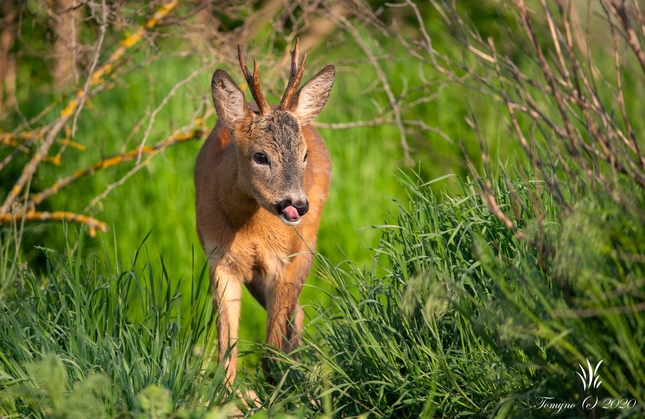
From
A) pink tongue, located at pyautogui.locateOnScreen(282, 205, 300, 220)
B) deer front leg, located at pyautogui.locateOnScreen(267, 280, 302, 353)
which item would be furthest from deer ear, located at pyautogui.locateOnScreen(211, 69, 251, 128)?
deer front leg, located at pyautogui.locateOnScreen(267, 280, 302, 353)

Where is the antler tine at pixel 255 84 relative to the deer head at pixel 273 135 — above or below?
above

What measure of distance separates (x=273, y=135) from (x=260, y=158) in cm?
15

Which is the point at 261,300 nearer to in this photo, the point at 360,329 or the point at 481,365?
the point at 360,329

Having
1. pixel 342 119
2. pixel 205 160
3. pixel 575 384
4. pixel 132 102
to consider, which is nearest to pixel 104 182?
pixel 132 102

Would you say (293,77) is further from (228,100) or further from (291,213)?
(291,213)

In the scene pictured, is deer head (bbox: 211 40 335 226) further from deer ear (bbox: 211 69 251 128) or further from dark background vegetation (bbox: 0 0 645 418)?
dark background vegetation (bbox: 0 0 645 418)

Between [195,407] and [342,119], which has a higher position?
[195,407]

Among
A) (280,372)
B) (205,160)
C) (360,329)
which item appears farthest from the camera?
(205,160)

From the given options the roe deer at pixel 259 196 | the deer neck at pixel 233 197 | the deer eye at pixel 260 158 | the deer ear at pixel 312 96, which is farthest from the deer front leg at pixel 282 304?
the deer ear at pixel 312 96

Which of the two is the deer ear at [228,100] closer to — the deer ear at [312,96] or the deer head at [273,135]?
the deer head at [273,135]

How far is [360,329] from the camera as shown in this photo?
4.05 metres

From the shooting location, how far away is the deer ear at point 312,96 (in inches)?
203

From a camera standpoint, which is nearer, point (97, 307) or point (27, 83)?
point (97, 307)

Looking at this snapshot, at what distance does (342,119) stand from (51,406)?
757 centimetres
